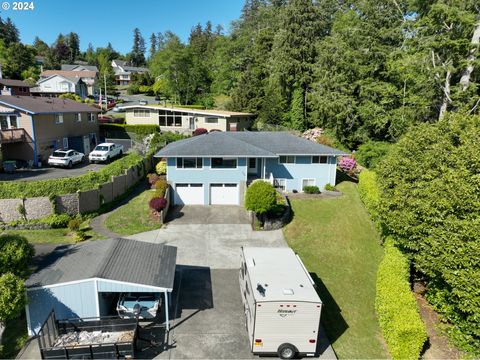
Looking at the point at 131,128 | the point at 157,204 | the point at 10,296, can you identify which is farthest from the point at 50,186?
the point at 131,128

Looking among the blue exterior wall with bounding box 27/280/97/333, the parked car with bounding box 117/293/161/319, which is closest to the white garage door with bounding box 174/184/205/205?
the parked car with bounding box 117/293/161/319

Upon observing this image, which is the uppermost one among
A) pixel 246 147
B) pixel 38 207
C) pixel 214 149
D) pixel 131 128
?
pixel 131 128

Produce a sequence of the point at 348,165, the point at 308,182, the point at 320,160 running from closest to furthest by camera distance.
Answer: the point at 320,160 < the point at 308,182 < the point at 348,165

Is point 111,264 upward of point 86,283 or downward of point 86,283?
upward

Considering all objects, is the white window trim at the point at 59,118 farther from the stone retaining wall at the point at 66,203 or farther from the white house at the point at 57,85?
the white house at the point at 57,85

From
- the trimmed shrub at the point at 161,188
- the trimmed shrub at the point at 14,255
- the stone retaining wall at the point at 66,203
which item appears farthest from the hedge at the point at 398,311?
the stone retaining wall at the point at 66,203

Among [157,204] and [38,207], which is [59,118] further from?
[157,204]

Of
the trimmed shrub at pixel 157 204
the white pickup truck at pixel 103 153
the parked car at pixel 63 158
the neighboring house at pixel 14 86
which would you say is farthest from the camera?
the neighboring house at pixel 14 86

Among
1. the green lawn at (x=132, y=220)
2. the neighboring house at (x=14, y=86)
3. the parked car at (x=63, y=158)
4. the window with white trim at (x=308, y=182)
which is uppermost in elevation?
the neighboring house at (x=14, y=86)

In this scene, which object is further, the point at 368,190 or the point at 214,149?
the point at 214,149
